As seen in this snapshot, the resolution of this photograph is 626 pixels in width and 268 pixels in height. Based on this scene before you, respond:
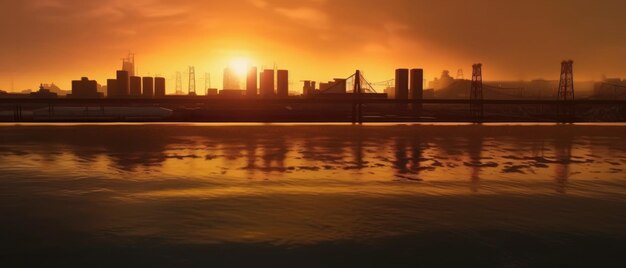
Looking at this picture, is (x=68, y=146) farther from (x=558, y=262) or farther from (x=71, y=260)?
(x=558, y=262)

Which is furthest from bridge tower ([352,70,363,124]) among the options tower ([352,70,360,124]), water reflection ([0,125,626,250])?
water reflection ([0,125,626,250])

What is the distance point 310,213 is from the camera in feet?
21.9

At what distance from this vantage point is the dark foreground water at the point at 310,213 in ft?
16.0

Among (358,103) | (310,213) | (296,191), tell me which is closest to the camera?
(310,213)

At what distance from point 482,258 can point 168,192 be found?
5.52 metres

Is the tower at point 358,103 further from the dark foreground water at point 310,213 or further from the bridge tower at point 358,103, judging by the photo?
the dark foreground water at point 310,213

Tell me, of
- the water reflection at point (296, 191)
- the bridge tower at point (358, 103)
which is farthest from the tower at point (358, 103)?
the water reflection at point (296, 191)

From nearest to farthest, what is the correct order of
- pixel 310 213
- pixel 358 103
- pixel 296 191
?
pixel 310 213
pixel 296 191
pixel 358 103

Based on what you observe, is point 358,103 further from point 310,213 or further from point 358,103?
point 310,213

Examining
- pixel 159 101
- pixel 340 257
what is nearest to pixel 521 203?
pixel 340 257

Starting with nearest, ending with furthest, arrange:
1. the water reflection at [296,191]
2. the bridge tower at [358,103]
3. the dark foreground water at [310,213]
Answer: the dark foreground water at [310,213]
the water reflection at [296,191]
the bridge tower at [358,103]

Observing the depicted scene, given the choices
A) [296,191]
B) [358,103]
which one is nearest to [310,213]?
[296,191]

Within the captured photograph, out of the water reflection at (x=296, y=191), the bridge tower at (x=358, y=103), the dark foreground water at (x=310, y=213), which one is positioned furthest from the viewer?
the bridge tower at (x=358, y=103)

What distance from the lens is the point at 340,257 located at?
4816 millimetres
